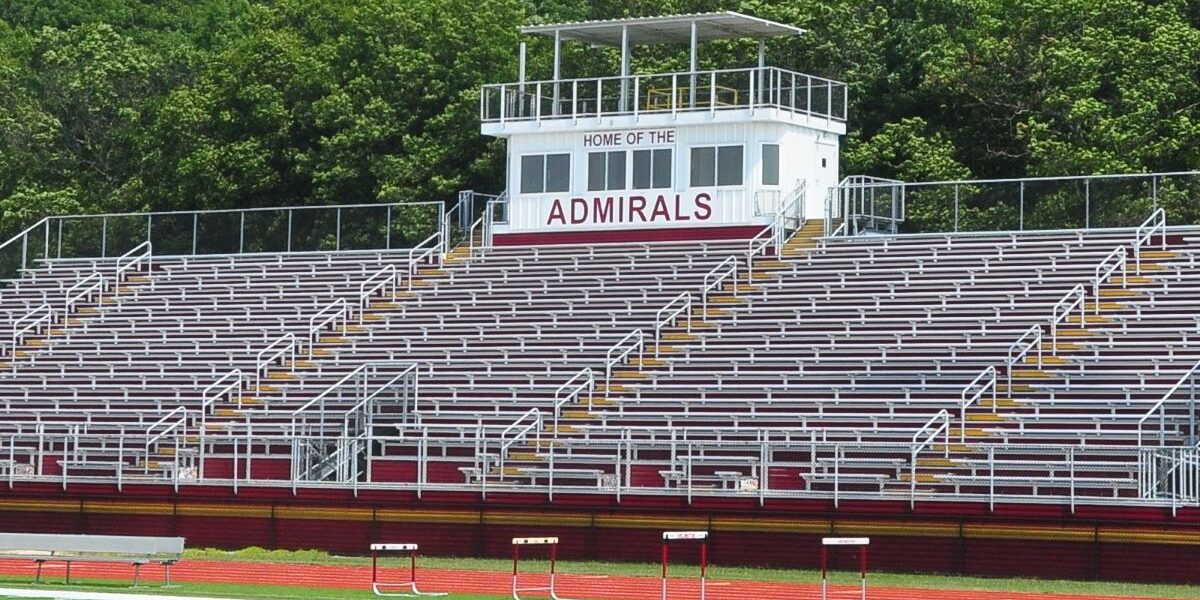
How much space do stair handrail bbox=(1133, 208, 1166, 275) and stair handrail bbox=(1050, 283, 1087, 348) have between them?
1747 mm

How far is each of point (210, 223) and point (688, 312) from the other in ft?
42.9

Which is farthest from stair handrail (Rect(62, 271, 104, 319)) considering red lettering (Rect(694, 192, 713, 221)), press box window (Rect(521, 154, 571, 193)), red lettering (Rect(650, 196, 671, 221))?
red lettering (Rect(694, 192, 713, 221))

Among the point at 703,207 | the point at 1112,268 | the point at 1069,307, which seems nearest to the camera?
the point at 1069,307

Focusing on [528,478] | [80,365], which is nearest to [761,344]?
[528,478]

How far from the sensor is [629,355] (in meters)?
38.5

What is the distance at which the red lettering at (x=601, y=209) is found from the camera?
45281 millimetres

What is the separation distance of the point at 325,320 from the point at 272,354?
157 centimetres

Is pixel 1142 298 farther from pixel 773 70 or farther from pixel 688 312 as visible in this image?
pixel 773 70

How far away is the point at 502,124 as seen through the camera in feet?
153

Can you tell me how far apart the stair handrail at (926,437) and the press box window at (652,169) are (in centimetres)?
1241

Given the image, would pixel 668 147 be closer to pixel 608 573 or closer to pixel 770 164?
pixel 770 164

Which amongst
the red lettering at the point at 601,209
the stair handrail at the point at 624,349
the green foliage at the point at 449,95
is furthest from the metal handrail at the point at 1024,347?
the red lettering at the point at 601,209

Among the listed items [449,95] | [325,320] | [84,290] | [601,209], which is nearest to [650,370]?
[325,320]

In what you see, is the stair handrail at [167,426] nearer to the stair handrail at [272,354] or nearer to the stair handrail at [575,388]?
the stair handrail at [272,354]
